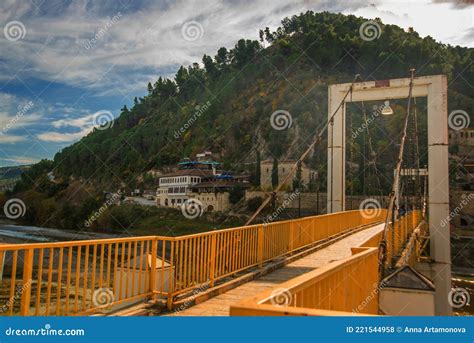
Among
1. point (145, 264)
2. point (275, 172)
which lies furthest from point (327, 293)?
point (275, 172)

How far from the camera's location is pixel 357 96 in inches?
685

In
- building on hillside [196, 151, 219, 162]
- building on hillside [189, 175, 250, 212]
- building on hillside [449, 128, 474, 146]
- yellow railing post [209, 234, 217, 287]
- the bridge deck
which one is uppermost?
building on hillside [449, 128, 474, 146]

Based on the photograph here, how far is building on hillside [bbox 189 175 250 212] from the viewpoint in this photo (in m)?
60.2

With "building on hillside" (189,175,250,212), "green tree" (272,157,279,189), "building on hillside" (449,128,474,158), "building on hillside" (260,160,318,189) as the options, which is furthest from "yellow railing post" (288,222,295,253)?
"building on hillside" (449,128,474,158)

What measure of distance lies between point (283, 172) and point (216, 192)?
37.1ft

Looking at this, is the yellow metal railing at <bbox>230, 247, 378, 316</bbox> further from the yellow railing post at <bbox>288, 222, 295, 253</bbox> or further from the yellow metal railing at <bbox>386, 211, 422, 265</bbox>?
the yellow railing post at <bbox>288, 222, 295, 253</bbox>

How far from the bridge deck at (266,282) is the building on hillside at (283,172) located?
47.8 meters

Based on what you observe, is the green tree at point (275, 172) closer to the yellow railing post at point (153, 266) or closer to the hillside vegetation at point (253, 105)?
the hillside vegetation at point (253, 105)

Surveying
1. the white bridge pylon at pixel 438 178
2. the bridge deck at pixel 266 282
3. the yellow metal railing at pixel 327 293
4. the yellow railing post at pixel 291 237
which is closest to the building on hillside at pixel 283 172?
the white bridge pylon at pixel 438 178

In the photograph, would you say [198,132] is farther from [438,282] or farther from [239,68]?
[438,282]

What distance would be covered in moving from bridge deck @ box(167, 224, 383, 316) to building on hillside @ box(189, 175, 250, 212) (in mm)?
48591

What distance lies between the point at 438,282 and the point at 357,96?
8.32m

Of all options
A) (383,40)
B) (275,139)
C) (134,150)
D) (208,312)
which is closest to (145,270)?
(208,312)

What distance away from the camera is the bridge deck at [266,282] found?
5.03 metres
